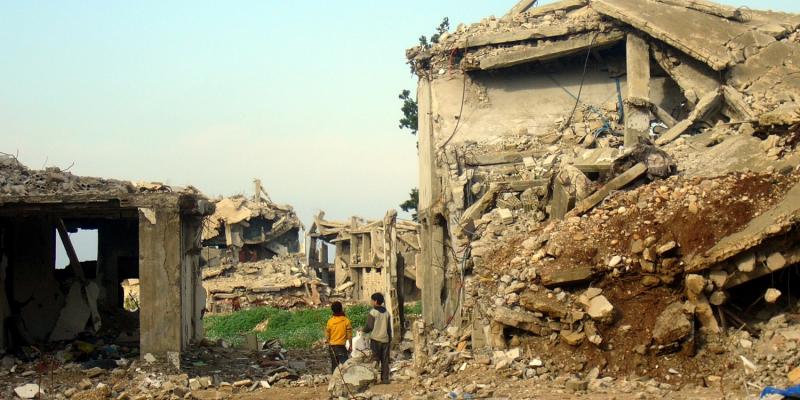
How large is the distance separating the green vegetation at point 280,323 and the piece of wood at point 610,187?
10195mm

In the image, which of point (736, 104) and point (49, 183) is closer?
point (49, 183)

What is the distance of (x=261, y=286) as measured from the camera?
1260 inches

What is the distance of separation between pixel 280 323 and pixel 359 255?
6906mm

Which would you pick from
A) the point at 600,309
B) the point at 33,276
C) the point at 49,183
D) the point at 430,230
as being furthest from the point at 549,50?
the point at 33,276

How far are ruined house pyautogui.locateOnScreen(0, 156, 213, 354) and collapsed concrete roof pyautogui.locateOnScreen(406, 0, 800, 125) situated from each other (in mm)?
6145

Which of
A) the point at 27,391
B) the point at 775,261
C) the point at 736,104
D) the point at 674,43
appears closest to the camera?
the point at 775,261

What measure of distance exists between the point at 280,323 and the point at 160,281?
12.1 m

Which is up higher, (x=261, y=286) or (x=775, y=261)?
(x=775, y=261)

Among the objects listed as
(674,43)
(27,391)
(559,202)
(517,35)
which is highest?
(517,35)

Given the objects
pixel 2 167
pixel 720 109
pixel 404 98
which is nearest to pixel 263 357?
pixel 2 167

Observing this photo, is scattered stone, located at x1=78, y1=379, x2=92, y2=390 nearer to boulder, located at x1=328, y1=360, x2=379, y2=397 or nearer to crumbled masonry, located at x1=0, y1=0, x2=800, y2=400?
crumbled masonry, located at x1=0, y1=0, x2=800, y2=400

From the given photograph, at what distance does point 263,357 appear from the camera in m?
16.8

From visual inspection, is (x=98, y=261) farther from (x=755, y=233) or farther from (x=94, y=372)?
(x=755, y=233)

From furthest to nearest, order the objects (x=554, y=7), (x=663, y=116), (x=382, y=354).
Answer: (x=554, y=7), (x=663, y=116), (x=382, y=354)
